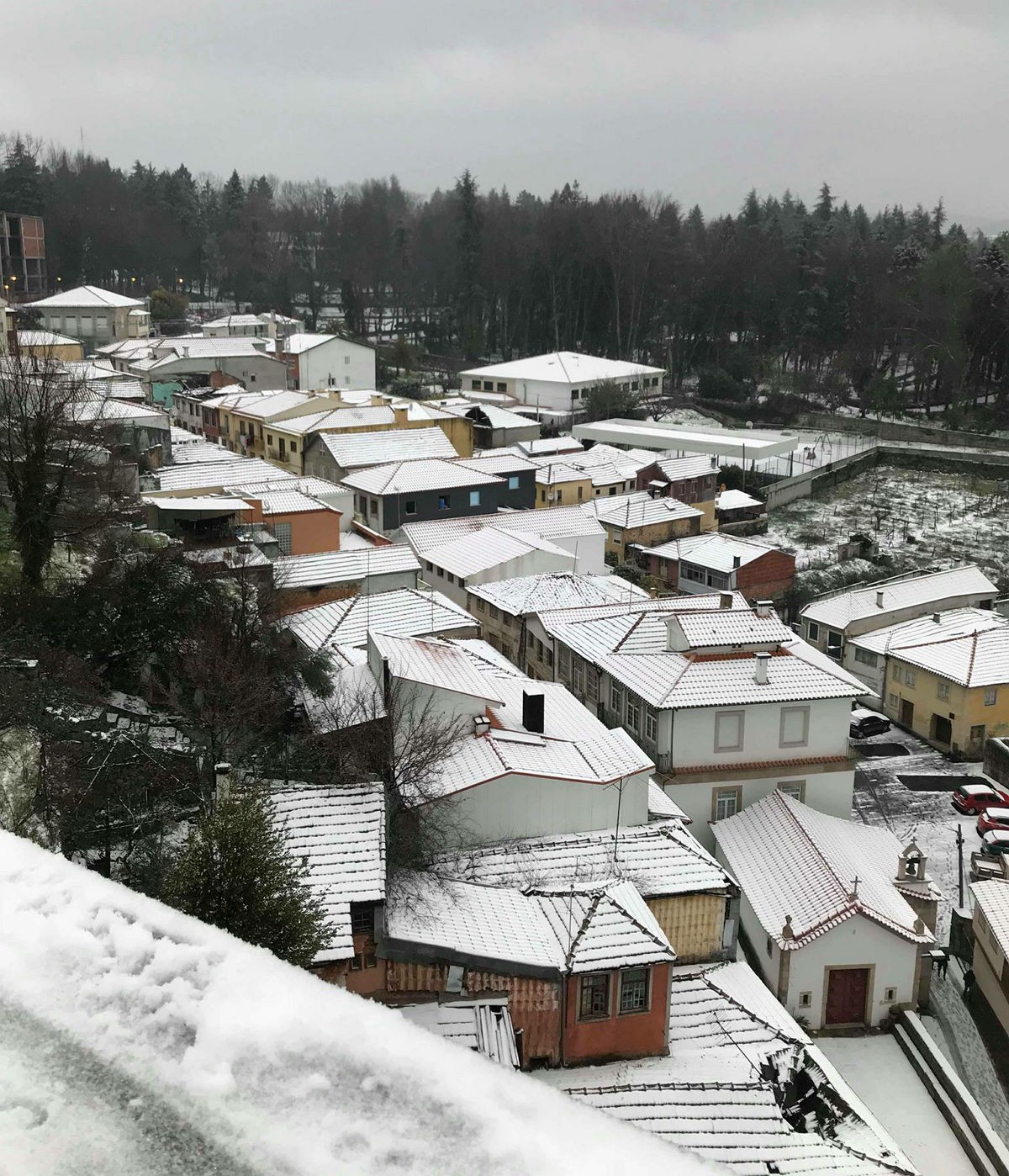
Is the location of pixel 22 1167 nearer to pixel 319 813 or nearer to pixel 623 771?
pixel 319 813

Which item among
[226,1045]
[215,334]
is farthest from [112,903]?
[215,334]

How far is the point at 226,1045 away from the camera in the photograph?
1158mm

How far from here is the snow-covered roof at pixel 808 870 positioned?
43.5 ft

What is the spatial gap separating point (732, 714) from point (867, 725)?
8010mm

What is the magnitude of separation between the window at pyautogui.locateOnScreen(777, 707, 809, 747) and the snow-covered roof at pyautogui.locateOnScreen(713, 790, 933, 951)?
0.81 meters

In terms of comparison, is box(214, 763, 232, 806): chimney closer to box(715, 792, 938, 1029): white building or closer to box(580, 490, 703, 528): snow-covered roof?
box(715, 792, 938, 1029): white building

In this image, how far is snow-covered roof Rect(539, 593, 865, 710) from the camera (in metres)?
16.0

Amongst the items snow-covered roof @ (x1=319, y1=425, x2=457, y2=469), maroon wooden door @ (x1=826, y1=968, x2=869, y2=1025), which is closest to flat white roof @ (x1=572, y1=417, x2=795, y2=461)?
snow-covered roof @ (x1=319, y1=425, x2=457, y2=469)

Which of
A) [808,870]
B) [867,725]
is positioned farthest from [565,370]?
[808,870]

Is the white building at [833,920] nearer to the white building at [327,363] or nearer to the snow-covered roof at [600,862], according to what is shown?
the snow-covered roof at [600,862]

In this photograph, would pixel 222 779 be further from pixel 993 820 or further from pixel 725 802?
pixel 993 820

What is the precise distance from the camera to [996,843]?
17375 mm

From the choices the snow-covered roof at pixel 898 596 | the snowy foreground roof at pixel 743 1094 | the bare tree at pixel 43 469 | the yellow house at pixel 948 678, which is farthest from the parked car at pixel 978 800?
the bare tree at pixel 43 469

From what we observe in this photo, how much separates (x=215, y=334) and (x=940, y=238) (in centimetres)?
4413
